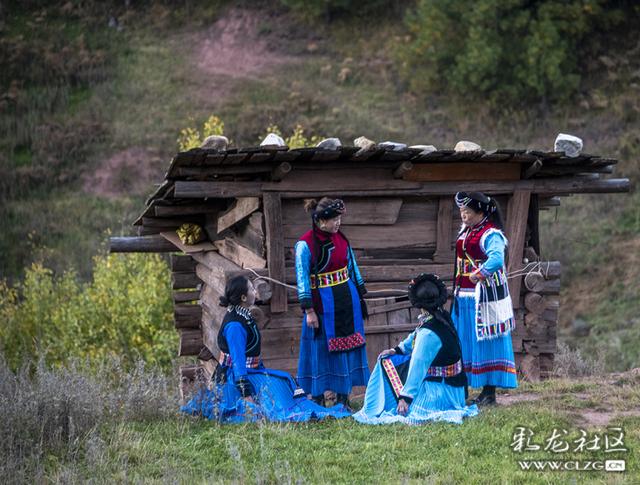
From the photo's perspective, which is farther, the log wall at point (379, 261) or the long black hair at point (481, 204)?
the log wall at point (379, 261)

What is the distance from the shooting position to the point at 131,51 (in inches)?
1567

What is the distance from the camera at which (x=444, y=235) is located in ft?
36.0

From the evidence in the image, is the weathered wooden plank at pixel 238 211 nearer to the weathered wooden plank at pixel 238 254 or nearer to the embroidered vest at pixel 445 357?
the weathered wooden plank at pixel 238 254

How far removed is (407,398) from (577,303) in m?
17.0

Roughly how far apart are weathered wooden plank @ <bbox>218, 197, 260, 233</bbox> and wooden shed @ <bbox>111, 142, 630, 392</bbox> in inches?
0.5

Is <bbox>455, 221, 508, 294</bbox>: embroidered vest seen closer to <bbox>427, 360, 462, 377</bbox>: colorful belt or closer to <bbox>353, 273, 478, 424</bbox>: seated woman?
<bbox>353, 273, 478, 424</bbox>: seated woman

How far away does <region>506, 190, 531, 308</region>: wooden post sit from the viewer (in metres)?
11.0

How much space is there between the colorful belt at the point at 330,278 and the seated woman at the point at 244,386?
0.74 m

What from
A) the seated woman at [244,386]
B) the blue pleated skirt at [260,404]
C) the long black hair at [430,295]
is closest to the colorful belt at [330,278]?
the seated woman at [244,386]

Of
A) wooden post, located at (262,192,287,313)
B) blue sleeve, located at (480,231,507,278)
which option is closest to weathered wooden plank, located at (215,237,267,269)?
wooden post, located at (262,192,287,313)

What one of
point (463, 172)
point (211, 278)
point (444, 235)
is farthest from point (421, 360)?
point (211, 278)

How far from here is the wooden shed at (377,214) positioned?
9906 mm

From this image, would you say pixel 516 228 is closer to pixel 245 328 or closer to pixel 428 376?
pixel 428 376

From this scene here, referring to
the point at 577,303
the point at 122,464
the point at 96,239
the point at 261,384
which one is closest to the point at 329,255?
the point at 261,384
